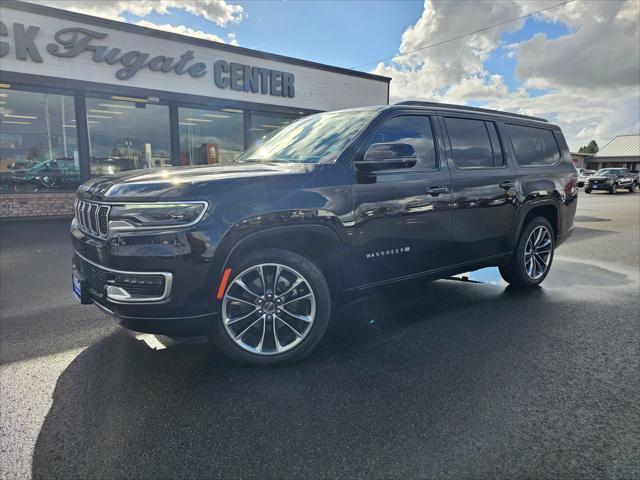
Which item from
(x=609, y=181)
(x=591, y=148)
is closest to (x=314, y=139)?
(x=609, y=181)

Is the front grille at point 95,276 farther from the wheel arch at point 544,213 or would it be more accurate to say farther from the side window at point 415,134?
the wheel arch at point 544,213

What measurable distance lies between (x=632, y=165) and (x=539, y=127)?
78.9 metres

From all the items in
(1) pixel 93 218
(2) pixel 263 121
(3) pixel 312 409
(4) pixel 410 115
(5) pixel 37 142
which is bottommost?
(3) pixel 312 409

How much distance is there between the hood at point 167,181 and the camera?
2.77 metres

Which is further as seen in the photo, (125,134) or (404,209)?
(125,134)

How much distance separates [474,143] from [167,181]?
3.03 meters

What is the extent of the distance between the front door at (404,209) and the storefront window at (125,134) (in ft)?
39.8

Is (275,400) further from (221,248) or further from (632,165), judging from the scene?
(632,165)

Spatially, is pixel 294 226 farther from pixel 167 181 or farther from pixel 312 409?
pixel 312 409

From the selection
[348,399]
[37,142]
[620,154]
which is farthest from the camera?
[620,154]

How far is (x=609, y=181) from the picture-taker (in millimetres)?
29156

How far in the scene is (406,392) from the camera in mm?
2844

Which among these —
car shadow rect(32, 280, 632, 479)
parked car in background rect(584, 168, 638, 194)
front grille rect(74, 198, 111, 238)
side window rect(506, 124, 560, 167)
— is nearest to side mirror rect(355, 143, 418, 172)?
car shadow rect(32, 280, 632, 479)

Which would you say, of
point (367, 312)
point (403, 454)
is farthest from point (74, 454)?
point (367, 312)
